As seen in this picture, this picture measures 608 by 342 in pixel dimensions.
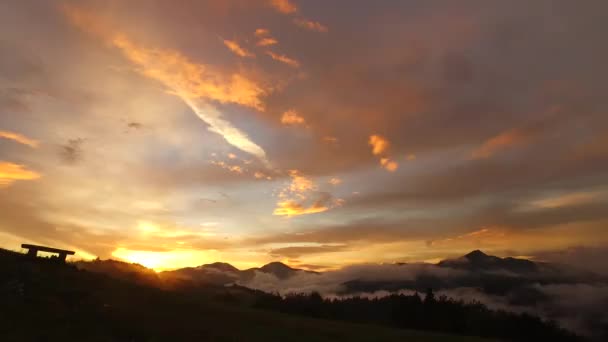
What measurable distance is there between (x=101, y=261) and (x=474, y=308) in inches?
3697

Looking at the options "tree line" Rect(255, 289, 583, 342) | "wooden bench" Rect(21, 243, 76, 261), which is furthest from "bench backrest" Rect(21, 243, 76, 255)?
"tree line" Rect(255, 289, 583, 342)

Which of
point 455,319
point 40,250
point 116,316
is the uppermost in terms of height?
point 40,250

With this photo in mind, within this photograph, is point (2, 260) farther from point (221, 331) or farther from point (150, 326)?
point (221, 331)

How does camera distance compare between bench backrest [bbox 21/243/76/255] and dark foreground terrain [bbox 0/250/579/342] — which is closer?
dark foreground terrain [bbox 0/250/579/342]

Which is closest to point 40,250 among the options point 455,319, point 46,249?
point 46,249

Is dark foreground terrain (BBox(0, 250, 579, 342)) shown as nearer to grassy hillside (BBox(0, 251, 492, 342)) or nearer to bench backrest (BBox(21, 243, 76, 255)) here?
grassy hillside (BBox(0, 251, 492, 342))

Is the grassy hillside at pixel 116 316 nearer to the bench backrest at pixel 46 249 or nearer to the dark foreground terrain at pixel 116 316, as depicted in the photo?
the dark foreground terrain at pixel 116 316

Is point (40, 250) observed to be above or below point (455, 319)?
above

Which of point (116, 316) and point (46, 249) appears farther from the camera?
point (46, 249)

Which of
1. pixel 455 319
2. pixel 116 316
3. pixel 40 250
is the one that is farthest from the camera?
pixel 455 319

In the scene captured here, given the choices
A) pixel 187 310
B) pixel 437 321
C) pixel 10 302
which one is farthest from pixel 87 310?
pixel 437 321

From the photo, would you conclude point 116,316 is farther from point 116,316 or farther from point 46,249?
point 46,249

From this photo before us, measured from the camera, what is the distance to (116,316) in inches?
843

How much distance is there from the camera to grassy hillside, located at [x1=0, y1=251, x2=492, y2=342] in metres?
18.9
